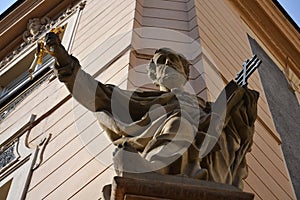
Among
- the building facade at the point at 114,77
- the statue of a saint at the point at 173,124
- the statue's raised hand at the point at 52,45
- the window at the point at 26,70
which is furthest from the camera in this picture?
the window at the point at 26,70

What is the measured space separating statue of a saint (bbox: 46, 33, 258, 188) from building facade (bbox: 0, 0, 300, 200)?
52cm

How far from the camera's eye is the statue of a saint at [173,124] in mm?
3287

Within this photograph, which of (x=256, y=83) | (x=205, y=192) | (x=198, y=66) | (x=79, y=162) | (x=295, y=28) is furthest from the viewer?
(x=295, y=28)

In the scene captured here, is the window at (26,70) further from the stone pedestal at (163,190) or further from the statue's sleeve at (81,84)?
the stone pedestal at (163,190)

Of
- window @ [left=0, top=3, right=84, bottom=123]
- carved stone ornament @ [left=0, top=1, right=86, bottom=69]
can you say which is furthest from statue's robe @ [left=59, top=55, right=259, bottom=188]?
carved stone ornament @ [left=0, top=1, right=86, bottom=69]

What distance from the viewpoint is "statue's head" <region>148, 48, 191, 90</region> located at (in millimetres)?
3963

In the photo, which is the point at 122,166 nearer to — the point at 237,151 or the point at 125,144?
the point at 125,144

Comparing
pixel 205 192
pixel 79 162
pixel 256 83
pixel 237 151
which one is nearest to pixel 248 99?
pixel 237 151

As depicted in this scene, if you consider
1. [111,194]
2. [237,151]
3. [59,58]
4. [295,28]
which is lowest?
[295,28]

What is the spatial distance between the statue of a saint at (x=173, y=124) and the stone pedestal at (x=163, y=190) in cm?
13

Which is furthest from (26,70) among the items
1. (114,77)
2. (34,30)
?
(114,77)

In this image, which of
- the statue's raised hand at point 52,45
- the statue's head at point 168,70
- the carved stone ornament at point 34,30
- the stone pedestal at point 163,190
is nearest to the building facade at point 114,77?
the carved stone ornament at point 34,30

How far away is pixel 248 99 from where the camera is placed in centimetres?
361

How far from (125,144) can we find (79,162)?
1.44 m
